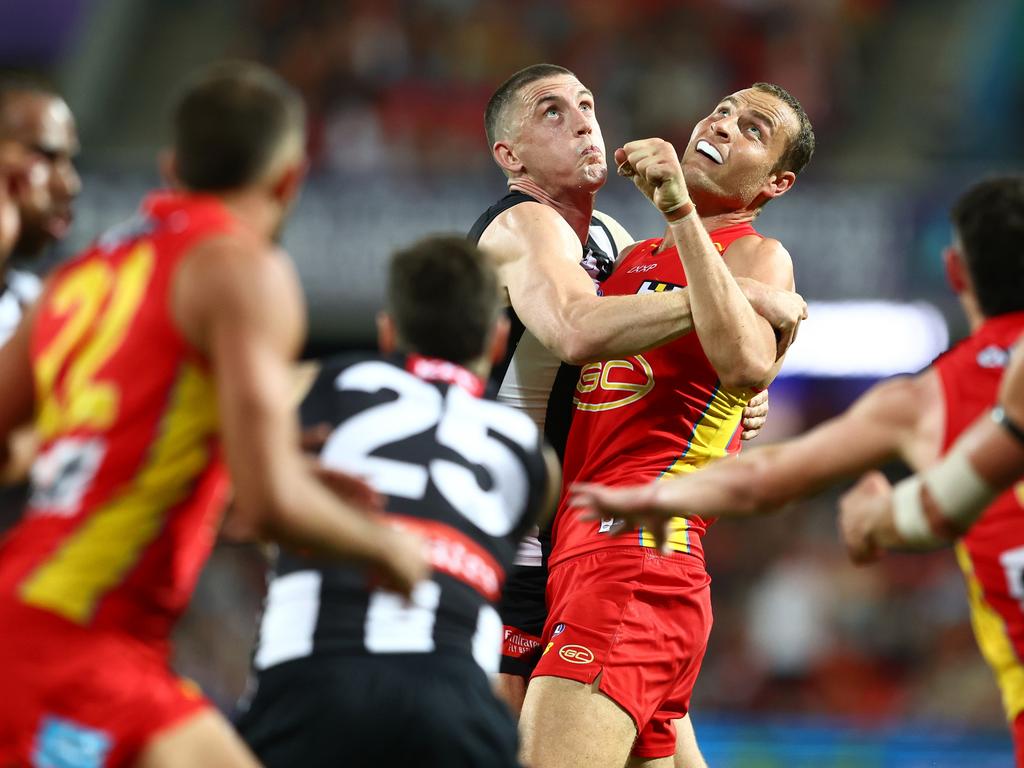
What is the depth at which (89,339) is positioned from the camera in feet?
11.0

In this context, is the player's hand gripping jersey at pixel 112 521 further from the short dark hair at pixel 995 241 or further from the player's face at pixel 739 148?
the player's face at pixel 739 148

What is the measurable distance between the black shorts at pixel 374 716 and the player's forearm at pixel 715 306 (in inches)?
71.1

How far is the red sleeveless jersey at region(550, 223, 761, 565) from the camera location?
219 inches

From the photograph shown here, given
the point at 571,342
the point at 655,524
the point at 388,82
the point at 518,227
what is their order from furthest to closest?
1. the point at 388,82
2. the point at 518,227
3. the point at 571,342
4. the point at 655,524

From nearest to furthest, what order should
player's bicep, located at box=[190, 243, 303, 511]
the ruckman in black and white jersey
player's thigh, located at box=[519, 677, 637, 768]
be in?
player's bicep, located at box=[190, 243, 303, 511]
player's thigh, located at box=[519, 677, 637, 768]
the ruckman in black and white jersey

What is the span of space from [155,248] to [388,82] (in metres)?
14.6

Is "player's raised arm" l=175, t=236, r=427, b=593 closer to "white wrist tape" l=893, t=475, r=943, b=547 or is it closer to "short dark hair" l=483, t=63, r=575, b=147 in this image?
"white wrist tape" l=893, t=475, r=943, b=547

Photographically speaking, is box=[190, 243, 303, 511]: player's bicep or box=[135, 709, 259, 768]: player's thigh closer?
box=[190, 243, 303, 511]: player's bicep

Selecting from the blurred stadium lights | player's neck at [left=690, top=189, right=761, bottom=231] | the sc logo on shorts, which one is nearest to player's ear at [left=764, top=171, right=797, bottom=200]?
player's neck at [left=690, top=189, right=761, bottom=231]

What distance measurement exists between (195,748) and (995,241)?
2418mm

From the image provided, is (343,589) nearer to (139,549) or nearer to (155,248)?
(139,549)

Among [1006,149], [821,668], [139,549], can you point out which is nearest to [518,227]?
[139,549]

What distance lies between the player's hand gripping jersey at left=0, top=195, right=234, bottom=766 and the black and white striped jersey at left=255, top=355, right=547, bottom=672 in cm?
49

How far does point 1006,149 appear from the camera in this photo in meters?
15.9
